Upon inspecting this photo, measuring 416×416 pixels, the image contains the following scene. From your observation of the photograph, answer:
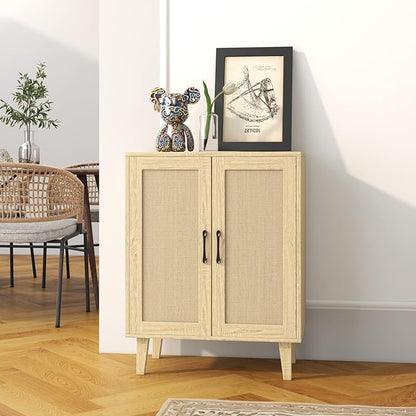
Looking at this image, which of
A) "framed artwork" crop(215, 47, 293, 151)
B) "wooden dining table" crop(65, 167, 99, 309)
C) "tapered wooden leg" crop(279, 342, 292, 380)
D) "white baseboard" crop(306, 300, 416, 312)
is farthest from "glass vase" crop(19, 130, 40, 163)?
"tapered wooden leg" crop(279, 342, 292, 380)

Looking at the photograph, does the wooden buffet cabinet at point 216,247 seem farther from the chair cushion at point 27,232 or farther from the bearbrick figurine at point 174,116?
the chair cushion at point 27,232

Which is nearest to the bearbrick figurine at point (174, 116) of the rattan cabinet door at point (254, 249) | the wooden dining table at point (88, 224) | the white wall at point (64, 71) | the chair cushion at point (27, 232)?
the rattan cabinet door at point (254, 249)

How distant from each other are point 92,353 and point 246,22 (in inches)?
60.5

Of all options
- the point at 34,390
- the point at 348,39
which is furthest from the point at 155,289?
the point at 348,39

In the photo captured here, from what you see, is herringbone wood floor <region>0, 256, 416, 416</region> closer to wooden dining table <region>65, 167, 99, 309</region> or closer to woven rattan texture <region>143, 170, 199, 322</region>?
woven rattan texture <region>143, 170, 199, 322</region>

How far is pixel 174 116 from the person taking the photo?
3178 millimetres

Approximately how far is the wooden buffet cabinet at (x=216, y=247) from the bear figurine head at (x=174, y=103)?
0.75 feet

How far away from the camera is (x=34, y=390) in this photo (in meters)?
2.90

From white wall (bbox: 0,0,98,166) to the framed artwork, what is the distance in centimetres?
413

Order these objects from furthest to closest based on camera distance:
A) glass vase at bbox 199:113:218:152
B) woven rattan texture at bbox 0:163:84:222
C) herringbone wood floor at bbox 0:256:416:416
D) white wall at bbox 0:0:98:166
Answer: white wall at bbox 0:0:98:166 → woven rattan texture at bbox 0:163:84:222 → glass vase at bbox 199:113:218:152 → herringbone wood floor at bbox 0:256:416:416

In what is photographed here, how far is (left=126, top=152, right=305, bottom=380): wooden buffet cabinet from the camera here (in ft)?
9.80

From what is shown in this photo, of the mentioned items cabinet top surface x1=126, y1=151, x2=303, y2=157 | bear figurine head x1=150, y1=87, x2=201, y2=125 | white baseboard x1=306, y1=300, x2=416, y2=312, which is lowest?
white baseboard x1=306, y1=300, x2=416, y2=312

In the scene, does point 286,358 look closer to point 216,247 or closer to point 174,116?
point 216,247

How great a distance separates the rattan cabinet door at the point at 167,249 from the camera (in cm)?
303
